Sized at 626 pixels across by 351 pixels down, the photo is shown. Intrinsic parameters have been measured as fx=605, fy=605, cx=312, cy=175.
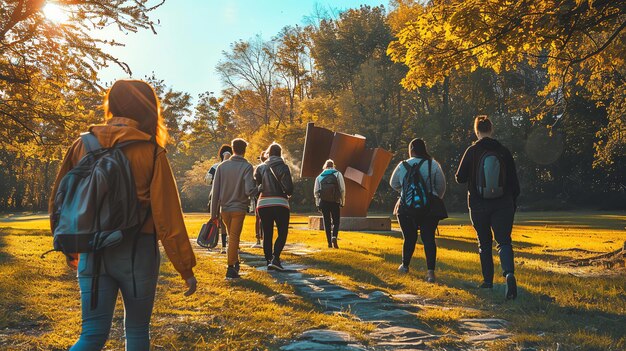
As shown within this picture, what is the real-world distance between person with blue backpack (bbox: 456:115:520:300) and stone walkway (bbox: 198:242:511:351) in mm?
1133

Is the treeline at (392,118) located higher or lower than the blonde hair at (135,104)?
higher

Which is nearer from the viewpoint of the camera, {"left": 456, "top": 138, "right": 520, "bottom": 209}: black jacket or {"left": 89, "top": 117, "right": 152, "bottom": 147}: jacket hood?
{"left": 89, "top": 117, "right": 152, "bottom": 147}: jacket hood

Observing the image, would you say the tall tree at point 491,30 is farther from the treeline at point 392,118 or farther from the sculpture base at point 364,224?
the treeline at point 392,118

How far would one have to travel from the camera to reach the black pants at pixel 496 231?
705 centimetres

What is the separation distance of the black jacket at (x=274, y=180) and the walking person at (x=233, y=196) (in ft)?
1.92

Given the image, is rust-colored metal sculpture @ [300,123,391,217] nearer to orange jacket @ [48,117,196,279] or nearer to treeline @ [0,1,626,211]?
orange jacket @ [48,117,196,279]

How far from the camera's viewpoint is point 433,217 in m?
8.43

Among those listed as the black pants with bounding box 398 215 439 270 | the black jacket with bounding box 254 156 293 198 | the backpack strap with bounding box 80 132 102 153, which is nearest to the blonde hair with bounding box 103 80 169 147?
the backpack strap with bounding box 80 132 102 153

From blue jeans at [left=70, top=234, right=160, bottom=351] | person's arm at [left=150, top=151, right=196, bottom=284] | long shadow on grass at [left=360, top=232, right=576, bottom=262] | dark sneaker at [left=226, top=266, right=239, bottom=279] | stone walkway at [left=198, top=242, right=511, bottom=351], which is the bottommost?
stone walkway at [left=198, top=242, right=511, bottom=351]

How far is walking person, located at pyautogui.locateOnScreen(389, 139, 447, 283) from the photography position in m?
8.37

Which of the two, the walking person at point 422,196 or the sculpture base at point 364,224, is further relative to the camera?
the sculpture base at point 364,224

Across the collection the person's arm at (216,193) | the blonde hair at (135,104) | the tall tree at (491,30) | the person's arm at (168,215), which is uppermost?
the tall tree at (491,30)

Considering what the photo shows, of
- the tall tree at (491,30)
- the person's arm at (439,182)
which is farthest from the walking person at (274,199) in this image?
the tall tree at (491,30)

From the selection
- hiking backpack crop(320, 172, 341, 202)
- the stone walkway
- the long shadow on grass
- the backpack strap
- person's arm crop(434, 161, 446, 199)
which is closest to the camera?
the backpack strap
